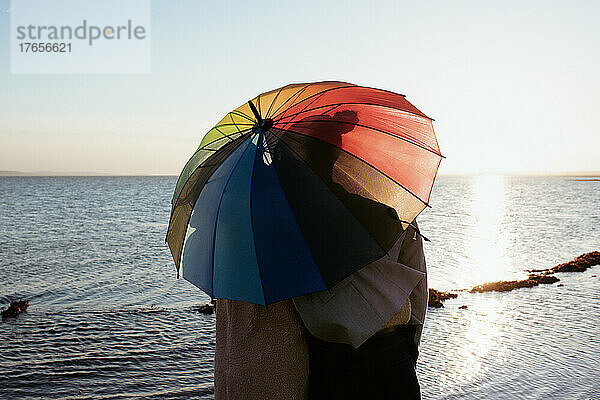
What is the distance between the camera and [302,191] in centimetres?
266

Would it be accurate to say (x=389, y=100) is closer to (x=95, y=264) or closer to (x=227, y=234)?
(x=227, y=234)

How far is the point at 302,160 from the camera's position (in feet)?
8.93

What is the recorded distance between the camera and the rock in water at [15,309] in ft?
44.9

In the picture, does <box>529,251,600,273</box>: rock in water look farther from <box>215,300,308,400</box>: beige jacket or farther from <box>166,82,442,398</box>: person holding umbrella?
<box>215,300,308,400</box>: beige jacket

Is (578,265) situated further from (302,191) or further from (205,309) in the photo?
(302,191)

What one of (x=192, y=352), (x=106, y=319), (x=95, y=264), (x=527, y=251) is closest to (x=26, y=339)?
(x=106, y=319)

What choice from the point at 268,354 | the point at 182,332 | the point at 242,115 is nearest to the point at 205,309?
the point at 182,332

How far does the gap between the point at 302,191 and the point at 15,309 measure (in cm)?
1374

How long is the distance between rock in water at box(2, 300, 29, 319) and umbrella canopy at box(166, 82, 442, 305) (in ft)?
40.9

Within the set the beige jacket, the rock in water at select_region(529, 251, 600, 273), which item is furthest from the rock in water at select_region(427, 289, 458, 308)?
the beige jacket

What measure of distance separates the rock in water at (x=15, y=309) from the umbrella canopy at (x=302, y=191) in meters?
12.5

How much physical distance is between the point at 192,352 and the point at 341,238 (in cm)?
895

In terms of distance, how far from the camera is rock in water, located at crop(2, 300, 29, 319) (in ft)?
44.9

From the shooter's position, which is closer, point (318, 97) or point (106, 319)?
point (318, 97)
